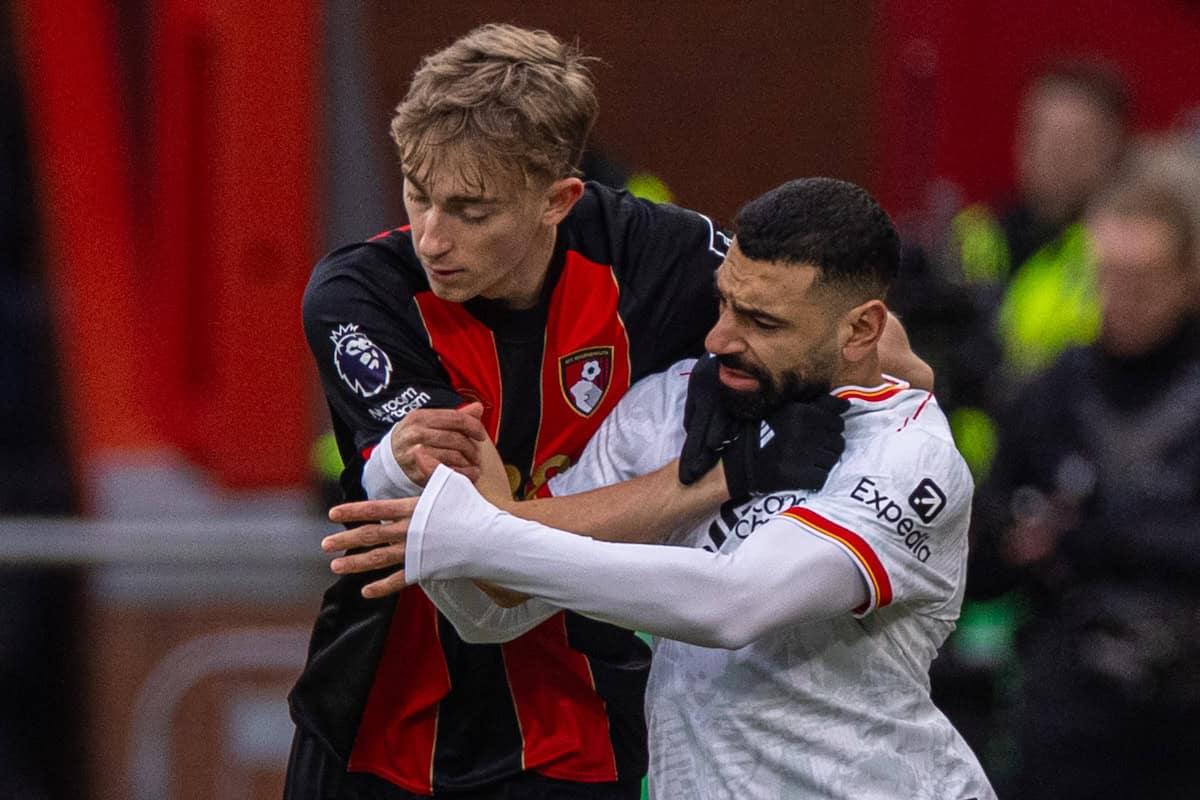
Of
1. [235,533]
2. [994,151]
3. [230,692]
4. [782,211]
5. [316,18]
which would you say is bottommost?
[230,692]

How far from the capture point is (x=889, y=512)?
292 centimetres

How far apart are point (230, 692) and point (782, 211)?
3.60 m

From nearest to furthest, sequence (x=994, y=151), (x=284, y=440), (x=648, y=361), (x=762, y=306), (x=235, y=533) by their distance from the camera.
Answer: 1. (x=762, y=306)
2. (x=648, y=361)
3. (x=235, y=533)
4. (x=284, y=440)
5. (x=994, y=151)

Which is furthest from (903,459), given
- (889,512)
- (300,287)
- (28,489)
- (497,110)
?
(28,489)

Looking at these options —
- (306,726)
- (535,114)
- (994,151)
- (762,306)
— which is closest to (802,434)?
(762,306)

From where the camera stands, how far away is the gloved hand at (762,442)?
117 inches

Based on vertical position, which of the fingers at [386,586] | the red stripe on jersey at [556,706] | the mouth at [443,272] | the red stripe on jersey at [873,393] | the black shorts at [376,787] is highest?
the mouth at [443,272]

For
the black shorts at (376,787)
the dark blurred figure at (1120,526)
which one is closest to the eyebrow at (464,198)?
the black shorts at (376,787)

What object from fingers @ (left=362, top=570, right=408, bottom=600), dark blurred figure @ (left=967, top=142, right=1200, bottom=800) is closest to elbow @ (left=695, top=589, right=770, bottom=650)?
fingers @ (left=362, top=570, right=408, bottom=600)

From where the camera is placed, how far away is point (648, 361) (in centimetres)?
334

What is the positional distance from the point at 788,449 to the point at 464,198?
1.99 ft

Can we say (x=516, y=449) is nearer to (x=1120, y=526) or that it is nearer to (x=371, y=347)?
(x=371, y=347)

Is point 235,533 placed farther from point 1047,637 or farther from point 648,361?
point 648,361

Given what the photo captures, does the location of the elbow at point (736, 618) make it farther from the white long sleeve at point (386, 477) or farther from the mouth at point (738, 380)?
the white long sleeve at point (386, 477)
